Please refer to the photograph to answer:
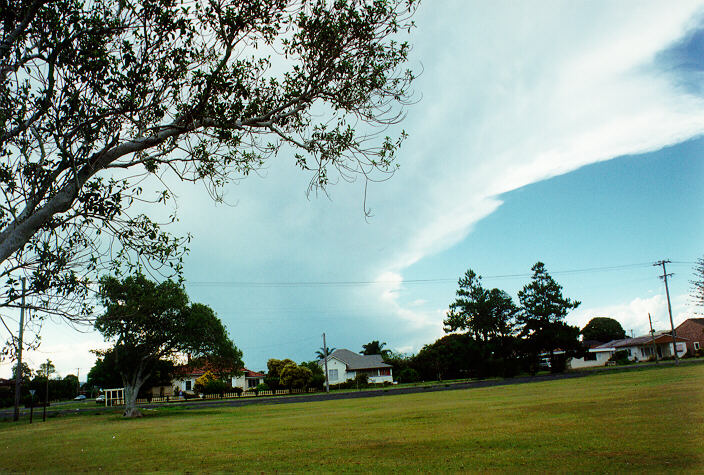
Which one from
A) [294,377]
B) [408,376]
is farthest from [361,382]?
[294,377]

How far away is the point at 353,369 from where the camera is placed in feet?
273

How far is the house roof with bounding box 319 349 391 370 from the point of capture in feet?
274

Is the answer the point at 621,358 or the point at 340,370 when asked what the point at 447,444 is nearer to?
the point at 340,370

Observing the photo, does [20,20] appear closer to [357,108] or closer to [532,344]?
[357,108]

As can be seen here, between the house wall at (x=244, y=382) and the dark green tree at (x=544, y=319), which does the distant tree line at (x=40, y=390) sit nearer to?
the house wall at (x=244, y=382)

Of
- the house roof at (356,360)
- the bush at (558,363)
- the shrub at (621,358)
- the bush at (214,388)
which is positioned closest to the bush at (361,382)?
the house roof at (356,360)

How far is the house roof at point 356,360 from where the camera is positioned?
3290 inches

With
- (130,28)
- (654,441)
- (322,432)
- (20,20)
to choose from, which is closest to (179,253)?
(130,28)

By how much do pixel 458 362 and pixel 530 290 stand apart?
552 inches

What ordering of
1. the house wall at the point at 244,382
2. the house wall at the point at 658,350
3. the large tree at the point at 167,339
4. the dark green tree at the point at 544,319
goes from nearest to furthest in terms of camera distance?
the large tree at the point at 167,339
the dark green tree at the point at 544,319
the house wall at the point at 658,350
the house wall at the point at 244,382

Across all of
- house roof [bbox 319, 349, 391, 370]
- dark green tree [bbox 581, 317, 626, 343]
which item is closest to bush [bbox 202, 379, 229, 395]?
house roof [bbox 319, 349, 391, 370]

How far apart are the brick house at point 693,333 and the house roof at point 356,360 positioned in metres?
51.0

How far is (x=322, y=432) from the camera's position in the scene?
1648 centimetres

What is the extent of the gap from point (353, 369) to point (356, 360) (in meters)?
4.31
